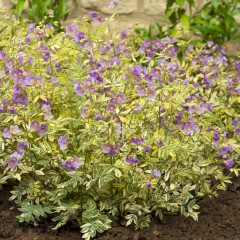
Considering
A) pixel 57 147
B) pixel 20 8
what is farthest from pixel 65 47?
pixel 20 8

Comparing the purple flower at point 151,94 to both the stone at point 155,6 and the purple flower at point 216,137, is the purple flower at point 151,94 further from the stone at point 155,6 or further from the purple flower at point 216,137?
the stone at point 155,6

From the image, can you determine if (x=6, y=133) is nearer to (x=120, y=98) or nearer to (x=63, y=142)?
(x=63, y=142)

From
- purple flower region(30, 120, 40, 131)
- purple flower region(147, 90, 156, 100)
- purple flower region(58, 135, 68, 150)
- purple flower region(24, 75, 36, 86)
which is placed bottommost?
purple flower region(58, 135, 68, 150)

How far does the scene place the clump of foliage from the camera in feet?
14.2

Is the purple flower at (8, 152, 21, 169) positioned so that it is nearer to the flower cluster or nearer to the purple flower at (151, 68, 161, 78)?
the flower cluster

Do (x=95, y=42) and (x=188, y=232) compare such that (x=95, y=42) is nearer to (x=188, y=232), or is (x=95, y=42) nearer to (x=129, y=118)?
(x=129, y=118)

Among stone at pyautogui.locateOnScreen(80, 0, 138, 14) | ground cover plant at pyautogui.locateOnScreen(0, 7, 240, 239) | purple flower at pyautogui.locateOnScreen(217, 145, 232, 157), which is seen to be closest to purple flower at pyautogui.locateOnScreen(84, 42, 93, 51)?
ground cover plant at pyautogui.locateOnScreen(0, 7, 240, 239)

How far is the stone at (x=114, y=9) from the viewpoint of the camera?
4.66 meters

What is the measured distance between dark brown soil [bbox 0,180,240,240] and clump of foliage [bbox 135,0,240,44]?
1.69 m

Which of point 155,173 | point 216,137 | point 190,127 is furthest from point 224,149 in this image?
point 155,173

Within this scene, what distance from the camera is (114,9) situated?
15.3ft

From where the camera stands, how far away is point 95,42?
116 inches

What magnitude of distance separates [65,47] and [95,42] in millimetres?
143

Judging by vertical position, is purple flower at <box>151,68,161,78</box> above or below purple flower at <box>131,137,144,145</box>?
above
